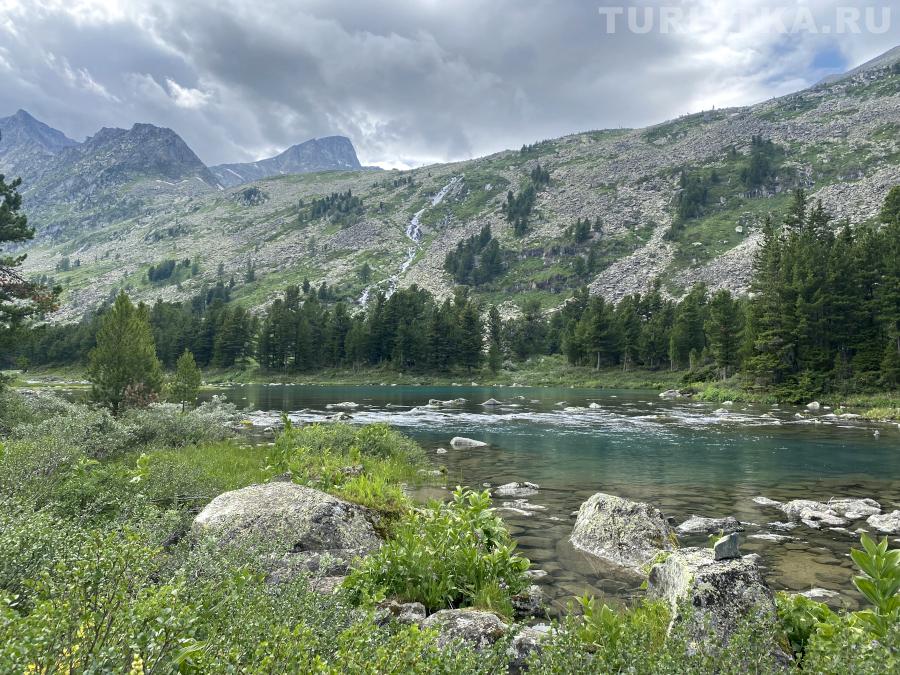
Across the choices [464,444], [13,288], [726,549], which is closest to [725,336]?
[464,444]

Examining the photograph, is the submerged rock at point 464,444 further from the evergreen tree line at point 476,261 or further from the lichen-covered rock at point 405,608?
the evergreen tree line at point 476,261

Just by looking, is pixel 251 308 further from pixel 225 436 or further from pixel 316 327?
pixel 225 436

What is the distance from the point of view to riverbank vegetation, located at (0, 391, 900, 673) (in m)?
2.67

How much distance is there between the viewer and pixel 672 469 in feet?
64.1

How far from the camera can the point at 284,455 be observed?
44.6 ft

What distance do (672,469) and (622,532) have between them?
1055 cm

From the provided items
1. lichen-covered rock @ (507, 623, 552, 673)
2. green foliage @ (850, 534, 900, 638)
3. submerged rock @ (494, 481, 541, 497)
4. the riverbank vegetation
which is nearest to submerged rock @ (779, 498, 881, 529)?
submerged rock @ (494, 481, 541, 497)

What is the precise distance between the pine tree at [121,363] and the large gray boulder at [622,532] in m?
23.3

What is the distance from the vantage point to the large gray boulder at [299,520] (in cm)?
758

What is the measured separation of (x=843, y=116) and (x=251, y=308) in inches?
9300

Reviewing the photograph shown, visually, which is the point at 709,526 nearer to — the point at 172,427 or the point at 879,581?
the point at 879,581

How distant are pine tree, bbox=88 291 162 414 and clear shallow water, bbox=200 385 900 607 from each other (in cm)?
875

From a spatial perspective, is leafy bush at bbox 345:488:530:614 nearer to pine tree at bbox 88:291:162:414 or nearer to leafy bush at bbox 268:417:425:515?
leafy bush at bbox 268:417:425:515

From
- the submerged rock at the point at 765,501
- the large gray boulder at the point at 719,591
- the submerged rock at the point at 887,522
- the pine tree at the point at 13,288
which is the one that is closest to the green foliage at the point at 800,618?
the large gray boulder at the point at 719,591
